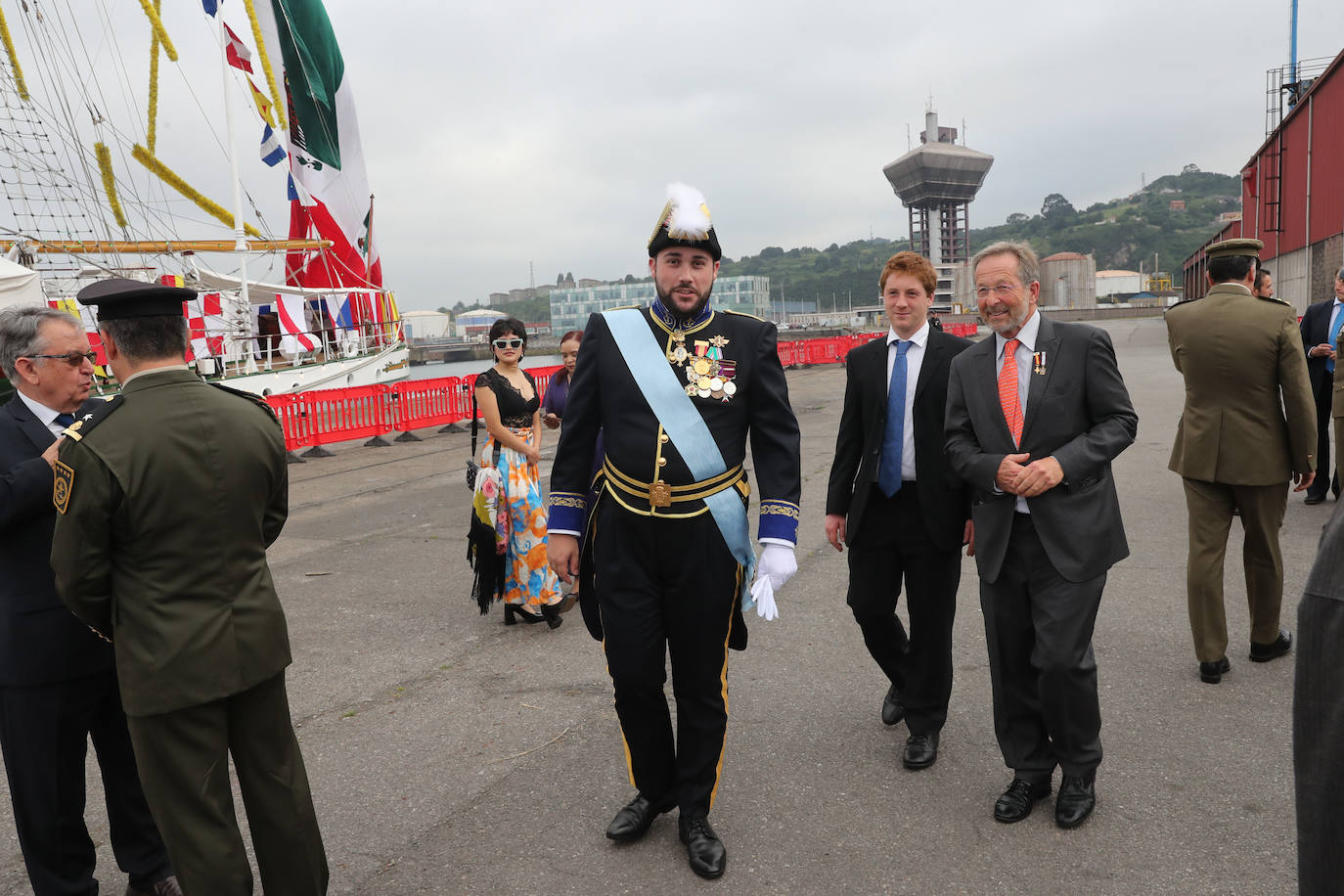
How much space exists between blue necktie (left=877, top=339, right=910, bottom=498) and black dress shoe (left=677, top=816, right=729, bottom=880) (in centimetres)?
151

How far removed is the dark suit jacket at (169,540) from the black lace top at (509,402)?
313 cm

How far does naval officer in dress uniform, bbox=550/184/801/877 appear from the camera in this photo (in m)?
2.99

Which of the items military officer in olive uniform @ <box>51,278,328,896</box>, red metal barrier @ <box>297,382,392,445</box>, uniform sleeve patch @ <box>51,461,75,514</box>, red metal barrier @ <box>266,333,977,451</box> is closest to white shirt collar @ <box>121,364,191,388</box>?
military officer in olive uniform @ <box>51,278,328,896</box>

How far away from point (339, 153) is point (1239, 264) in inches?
1068

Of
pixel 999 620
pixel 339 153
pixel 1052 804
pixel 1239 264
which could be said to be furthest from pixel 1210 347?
pixel 339 153

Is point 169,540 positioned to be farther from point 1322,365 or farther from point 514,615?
point 1322,365

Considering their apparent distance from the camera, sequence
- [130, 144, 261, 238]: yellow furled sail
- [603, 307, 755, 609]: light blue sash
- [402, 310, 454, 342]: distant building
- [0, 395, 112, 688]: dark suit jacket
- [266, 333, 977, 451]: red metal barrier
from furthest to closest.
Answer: [402, 310, 454, 342]: distant building
[130, 144, 261, 238]: yellow furled sail
[266, 333, 977, 451]: red metal barrier
[603, 307, 755, 609]: light blue sash
[0, 395, 112, 688]: dark suit jacket

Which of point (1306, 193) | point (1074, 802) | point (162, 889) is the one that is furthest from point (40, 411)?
point (1306, 193)

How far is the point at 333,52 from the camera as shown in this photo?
84.9 ft

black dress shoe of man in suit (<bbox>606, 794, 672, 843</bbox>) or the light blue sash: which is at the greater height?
the light blue sash

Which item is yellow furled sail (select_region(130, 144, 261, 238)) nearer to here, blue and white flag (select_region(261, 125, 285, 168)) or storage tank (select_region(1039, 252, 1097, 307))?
blue and white flag (select_region(261, 125, 285, 168))

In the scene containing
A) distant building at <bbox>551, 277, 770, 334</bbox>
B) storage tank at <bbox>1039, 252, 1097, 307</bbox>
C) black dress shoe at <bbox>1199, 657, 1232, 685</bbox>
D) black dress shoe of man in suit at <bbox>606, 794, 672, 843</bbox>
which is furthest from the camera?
storage tank at <bbox>1039, 252, 1097, 307</bbox>

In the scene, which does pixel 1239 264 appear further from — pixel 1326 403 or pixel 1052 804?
pixel 1326 403

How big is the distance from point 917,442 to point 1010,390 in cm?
49
